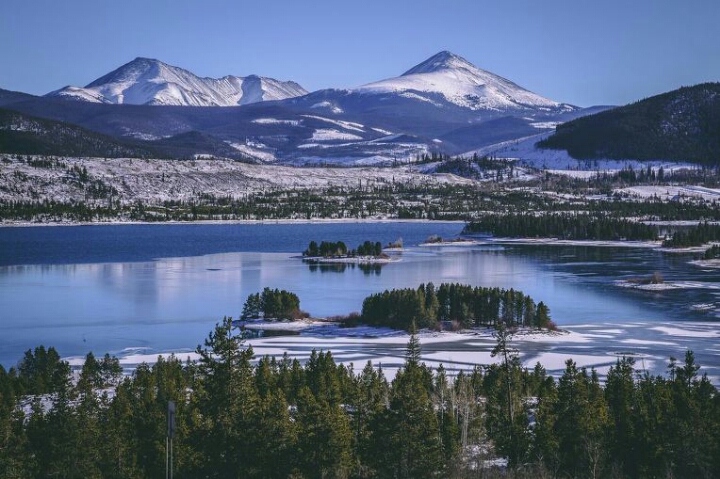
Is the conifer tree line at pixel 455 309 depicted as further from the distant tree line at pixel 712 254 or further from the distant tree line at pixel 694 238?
the distant tree line at pixel 694 238

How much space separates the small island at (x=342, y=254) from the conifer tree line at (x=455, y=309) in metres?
51.2

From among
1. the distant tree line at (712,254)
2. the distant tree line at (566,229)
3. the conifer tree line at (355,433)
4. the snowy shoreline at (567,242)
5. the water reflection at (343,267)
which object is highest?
the distant tree line at (566,229)

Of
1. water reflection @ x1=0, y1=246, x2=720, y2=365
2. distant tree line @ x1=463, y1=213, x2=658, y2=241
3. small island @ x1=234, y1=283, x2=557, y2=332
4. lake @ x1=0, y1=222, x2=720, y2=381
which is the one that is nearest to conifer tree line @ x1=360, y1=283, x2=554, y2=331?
small island @ x1=234, y1=283, x2=557, y2=332

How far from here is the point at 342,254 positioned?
4953 inches

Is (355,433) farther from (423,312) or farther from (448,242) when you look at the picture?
(448,242)

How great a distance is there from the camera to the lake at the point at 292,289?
5934 centimetres

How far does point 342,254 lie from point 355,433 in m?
89.8

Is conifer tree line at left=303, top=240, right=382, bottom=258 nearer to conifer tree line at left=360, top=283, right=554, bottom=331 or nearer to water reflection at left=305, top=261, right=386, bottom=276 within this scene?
water reflection at left=305, top=261, right=386, bottom=276

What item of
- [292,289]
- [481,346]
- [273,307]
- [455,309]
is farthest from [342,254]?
[481,346]

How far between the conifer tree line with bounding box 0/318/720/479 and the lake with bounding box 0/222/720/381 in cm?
1473

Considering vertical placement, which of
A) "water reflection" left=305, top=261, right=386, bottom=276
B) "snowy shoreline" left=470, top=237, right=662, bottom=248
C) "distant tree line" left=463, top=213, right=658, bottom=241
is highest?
"distant tree line" left=463, top=213, right=658, bottom=241

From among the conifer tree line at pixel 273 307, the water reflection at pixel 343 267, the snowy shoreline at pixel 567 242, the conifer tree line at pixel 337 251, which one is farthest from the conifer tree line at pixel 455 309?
the snowy shoreline at pixel 567 242

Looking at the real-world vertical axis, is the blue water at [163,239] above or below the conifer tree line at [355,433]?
above

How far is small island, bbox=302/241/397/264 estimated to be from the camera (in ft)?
402
